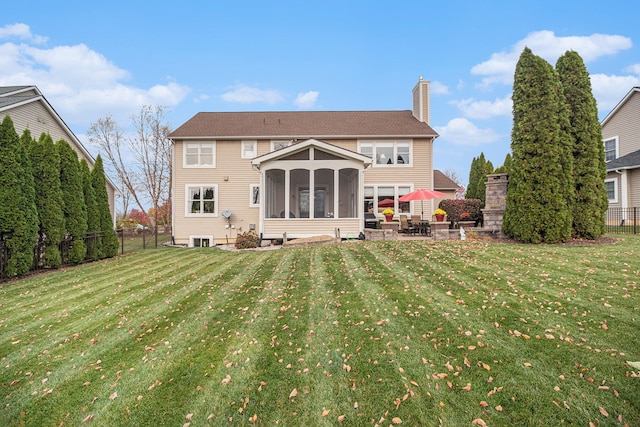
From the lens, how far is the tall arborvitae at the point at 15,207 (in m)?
8.41

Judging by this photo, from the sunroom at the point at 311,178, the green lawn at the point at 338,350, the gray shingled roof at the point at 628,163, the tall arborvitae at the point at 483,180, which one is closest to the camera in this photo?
the green lawn at the point at 338,350

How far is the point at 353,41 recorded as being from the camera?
17.5 metres

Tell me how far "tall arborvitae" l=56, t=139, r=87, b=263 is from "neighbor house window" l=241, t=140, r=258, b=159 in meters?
8.73

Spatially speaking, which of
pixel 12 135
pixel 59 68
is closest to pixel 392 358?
pixel 12 135

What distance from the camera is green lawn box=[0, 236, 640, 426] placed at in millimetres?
2826

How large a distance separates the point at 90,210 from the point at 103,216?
1.96ft

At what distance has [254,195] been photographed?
1853 centimetres

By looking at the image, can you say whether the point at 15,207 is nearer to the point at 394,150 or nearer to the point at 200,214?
the point at 200,214

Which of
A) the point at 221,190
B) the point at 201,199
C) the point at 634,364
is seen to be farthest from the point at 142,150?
the point at 634,364

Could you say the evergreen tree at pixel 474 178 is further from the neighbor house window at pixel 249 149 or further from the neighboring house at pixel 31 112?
the neighboring house at pixel 31 112

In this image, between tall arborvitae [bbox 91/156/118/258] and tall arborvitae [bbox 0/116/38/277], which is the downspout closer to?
tall arborvitae [bbox 91/156/118/258]

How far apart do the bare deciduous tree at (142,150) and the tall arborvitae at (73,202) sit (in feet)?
62.3

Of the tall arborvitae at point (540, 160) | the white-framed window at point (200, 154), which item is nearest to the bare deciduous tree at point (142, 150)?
the white-framed window at point (200, 154)

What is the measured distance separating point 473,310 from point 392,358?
188 cm
